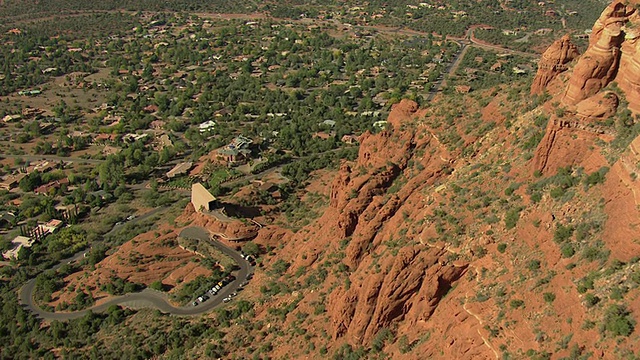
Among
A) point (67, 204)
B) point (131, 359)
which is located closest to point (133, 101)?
point (67, 204)

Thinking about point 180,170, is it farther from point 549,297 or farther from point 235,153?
point 549,297

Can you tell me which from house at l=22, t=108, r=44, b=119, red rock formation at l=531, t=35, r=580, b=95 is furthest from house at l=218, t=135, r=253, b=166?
red rock formation at l=531, t=35, r=580, b=95

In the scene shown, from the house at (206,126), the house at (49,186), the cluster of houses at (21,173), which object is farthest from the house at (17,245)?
the house at (206,126)

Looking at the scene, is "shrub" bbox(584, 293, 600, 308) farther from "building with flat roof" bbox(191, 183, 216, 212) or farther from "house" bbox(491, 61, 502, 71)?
"house" bbox(491, 61, 502, 71)

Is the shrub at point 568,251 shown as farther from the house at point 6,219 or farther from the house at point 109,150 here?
the house at point 109,150

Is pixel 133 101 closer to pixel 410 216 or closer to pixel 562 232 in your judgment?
pixel 410 216

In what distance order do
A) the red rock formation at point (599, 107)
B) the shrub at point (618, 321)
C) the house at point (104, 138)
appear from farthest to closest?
the house at point (104, 138) < the red rock formation at point (599, 107) < the shrub at point (618, 321)
